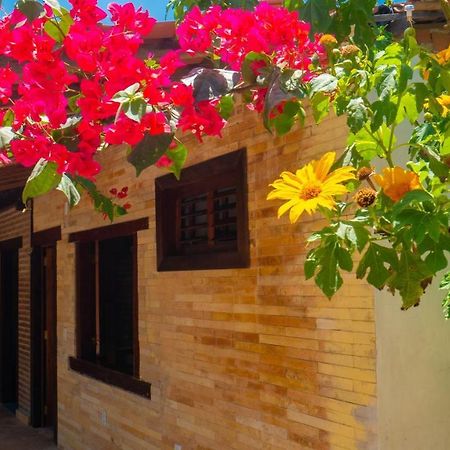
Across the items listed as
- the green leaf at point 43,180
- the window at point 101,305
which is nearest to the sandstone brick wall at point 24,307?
the window at point 101,305

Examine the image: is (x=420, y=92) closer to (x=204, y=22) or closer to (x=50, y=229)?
(x=204, y=22)

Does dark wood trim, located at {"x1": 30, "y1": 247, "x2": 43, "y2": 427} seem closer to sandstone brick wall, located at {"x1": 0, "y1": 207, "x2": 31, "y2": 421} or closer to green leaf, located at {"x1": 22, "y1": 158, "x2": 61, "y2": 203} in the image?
sandstone brick wall, located at {"x1": 0, "y1": 207, "x2": 31, "y2": 421}

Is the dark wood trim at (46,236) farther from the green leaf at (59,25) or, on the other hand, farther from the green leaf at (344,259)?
the green leaf at (344,259)

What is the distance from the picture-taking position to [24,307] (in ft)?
30.4

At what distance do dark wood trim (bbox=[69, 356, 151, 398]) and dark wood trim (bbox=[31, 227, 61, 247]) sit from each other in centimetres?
153

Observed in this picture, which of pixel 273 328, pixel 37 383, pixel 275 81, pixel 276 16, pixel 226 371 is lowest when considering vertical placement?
pixel 37 383

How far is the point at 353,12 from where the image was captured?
2436 mm

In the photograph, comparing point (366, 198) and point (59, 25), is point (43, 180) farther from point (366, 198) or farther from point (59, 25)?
point (366, 198)

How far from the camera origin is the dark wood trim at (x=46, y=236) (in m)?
7.80

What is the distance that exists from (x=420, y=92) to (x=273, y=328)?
260cm

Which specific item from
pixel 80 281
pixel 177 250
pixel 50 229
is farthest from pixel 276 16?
pixel 50 229

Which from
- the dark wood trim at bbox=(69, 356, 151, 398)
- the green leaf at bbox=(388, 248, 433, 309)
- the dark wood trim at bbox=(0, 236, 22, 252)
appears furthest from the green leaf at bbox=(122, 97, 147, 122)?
the dark wood trim at bbox=(0, 236, 22, 252)

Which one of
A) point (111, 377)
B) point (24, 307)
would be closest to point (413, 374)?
point (111, 377)

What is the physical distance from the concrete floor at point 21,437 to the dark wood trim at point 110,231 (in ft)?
8.68
